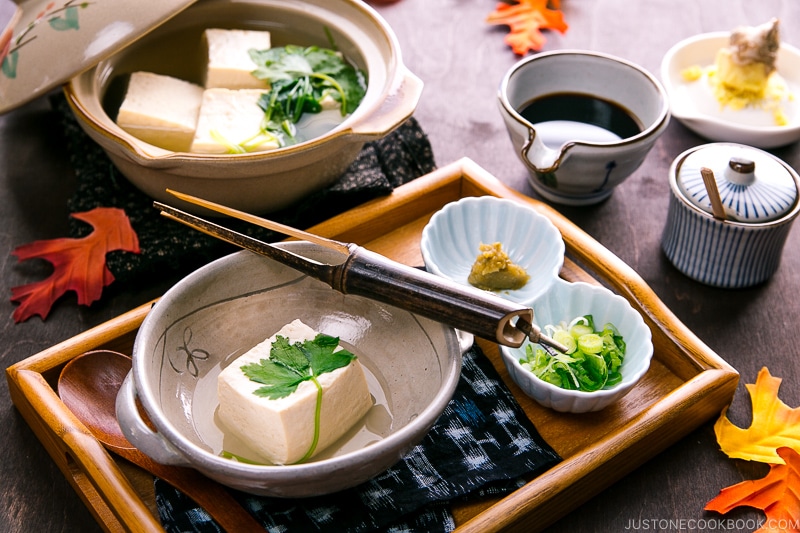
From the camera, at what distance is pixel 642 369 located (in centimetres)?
116

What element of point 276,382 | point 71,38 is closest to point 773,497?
point 276,382

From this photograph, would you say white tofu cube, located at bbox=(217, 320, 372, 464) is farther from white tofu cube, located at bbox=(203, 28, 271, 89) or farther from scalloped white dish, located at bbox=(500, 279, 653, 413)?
white tofu cube, located at bbox=(203, 28, 271, 89)

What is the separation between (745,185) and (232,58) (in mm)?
994

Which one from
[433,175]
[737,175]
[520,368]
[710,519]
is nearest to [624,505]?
[710,519]

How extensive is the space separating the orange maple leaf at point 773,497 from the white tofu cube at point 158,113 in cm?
109

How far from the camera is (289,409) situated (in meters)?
0.99

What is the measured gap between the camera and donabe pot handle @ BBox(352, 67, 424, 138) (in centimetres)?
136

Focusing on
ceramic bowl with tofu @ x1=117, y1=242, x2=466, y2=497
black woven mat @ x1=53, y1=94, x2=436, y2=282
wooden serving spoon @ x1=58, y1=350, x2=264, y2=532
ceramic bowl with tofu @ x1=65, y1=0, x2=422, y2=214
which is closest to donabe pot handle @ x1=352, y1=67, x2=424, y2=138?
ceramic bowl with tofu @ x1=65, y1=0, x2=422, y2=214

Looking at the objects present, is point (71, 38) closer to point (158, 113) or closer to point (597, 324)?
point (158, 113)

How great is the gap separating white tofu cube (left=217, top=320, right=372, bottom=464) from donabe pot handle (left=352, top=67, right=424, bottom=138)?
1.32ft

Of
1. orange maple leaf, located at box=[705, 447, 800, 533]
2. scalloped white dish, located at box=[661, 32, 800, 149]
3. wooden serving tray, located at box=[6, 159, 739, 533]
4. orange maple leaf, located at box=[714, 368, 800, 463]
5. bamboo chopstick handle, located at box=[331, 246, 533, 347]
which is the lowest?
orange maple leaf, located at box=[714, 368, 800, 463]

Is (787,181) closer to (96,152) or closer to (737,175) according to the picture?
(737,175)

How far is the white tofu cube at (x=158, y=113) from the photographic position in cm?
151

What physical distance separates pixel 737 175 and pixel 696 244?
0.48ft
